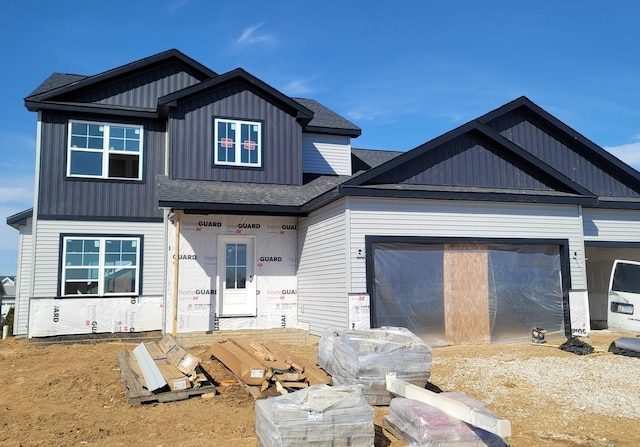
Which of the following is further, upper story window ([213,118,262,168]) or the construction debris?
upper story window ([213,118,262,168])

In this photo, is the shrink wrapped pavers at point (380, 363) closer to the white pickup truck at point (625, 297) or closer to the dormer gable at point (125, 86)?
the white pickup truck at point (625, 297)

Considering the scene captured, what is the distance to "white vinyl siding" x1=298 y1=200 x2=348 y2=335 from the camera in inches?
447

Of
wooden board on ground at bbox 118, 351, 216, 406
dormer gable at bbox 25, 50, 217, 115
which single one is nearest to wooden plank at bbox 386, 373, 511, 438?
wooden board on ground at bbox 118, 351, 216, 406

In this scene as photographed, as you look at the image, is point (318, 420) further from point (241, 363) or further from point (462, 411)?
point (241, 363)

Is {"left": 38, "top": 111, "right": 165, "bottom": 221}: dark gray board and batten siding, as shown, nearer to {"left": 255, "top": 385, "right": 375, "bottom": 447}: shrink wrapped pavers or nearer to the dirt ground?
the dirt ground

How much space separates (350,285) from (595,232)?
300 inches

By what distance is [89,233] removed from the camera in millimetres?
13375

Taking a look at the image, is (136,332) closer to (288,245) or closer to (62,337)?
(62,337)

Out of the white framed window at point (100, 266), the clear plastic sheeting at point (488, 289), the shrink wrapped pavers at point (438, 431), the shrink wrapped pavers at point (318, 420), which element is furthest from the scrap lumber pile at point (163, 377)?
the white framed window at point (100, 266)

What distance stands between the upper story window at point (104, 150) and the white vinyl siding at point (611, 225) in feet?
39.6

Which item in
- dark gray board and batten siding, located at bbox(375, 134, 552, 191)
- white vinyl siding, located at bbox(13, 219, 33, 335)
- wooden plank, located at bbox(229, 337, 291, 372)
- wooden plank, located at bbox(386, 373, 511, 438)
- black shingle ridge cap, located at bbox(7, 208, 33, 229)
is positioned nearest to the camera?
wooden plank, located at bbox(386, 373, 511, 438)

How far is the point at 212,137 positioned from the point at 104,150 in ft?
9.19

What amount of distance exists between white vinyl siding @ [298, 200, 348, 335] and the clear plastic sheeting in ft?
2.46

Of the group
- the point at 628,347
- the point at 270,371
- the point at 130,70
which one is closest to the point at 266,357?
the point at 270,371
